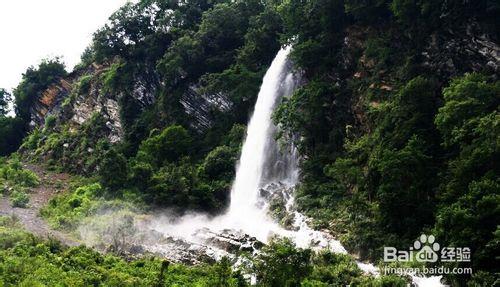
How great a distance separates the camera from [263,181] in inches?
1099

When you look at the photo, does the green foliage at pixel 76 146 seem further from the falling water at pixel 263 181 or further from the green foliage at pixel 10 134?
the falling water at pixel 263 181

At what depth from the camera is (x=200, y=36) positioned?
121 feet

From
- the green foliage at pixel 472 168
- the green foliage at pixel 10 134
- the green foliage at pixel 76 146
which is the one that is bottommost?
the green foliage at pixel 472 168

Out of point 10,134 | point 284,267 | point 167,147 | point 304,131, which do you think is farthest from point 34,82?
point 284,267

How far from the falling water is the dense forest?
2.32 ft

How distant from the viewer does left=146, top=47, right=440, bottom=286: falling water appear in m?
22.3

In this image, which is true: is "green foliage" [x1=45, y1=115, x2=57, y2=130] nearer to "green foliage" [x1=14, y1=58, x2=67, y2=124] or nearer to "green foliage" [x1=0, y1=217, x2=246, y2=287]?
"green foliage" [x1=14, y1=58, x2=67, y2=124]

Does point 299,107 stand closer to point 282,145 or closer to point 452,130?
point 282,145

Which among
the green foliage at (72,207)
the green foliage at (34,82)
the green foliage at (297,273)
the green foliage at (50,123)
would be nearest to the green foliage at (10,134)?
the green foliage at (34,82)

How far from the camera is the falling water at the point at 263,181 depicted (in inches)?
879

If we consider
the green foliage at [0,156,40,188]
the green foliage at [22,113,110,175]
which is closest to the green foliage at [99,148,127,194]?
the green foliage at [22,113,110,175]

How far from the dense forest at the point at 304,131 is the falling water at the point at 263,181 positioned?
0.71 m

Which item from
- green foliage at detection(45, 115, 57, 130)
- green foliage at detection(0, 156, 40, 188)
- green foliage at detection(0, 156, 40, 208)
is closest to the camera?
green foliage at detection(0, 156, 40, 208)

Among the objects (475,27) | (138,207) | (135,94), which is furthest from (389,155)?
(135,94)
